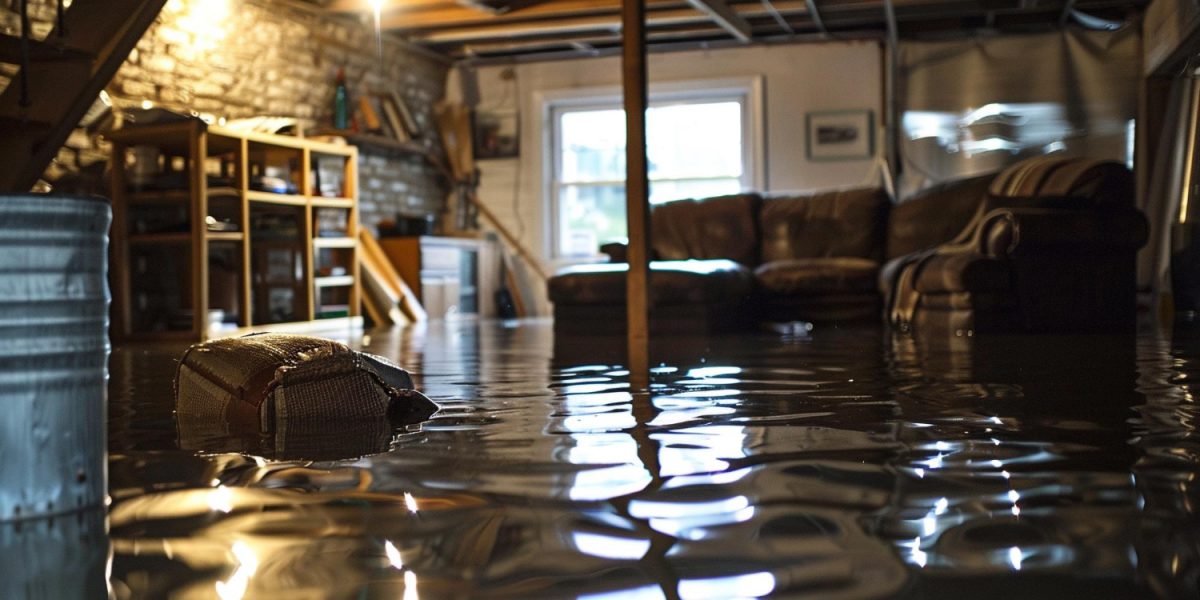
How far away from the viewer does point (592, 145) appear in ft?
32.7

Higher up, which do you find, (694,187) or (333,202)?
(694,187)

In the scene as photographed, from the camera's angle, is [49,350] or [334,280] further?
[334,280]

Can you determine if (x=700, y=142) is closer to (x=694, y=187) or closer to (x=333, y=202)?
(x=694, y=187)

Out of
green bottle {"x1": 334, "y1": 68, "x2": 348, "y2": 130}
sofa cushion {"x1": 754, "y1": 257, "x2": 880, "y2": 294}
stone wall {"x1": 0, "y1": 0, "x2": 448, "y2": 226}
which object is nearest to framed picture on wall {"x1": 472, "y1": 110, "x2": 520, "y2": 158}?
stone wall {"x1": 0, "y1": 0, "x2": 448, "y2": 226}

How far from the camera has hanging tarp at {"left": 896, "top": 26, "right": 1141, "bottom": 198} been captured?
8.59m

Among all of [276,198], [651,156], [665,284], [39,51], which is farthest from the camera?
[651,156]

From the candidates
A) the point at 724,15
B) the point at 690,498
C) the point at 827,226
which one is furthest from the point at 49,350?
the point at 724,15

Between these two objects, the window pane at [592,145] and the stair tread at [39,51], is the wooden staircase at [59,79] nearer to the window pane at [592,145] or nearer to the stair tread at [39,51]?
the stair tread at [39,51]

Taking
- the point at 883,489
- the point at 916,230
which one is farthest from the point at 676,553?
the point at 916,230

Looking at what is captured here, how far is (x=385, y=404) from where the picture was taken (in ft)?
6.95

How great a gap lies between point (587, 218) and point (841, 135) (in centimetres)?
237

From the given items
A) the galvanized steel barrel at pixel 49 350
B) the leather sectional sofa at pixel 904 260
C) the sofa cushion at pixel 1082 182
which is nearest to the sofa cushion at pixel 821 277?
the leather sectional sofa at pixel 904 260

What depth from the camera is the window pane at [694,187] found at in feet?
31.5

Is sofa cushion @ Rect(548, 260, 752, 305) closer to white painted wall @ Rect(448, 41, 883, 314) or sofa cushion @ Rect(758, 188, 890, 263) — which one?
sofa cushion @ Rect(758, 188, 890, 263)
